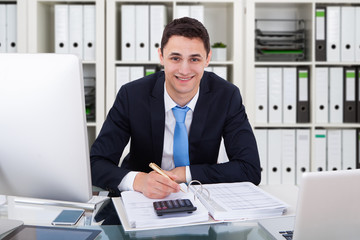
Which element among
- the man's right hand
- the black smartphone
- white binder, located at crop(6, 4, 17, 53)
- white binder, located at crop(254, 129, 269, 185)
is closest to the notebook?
the man's right hand

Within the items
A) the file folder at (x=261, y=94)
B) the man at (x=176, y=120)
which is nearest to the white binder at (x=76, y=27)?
the man at (x=176, y=120)

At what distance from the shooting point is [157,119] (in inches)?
67.3

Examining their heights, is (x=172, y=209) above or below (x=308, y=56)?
below

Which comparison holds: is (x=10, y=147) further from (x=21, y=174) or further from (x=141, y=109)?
(x=141, y=109)

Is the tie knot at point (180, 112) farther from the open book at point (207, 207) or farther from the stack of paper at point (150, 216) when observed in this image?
the stack of paper at point (150, 216)

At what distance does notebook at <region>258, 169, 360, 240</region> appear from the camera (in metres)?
0.76

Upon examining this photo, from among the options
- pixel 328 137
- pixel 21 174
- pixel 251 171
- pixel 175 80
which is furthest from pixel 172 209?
pixel 328 137

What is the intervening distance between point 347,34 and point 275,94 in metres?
0.61

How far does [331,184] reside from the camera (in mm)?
771

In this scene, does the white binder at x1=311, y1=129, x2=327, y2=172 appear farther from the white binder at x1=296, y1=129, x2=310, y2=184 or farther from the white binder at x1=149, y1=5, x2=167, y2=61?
the white binder at x1=149, y1=5, x2=167, y2=61

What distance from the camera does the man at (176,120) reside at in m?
1.61

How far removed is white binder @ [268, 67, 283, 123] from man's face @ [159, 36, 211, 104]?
3.77 feet

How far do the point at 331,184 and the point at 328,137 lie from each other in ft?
6.92

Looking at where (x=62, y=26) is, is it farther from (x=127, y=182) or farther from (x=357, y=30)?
(x=357, y=30)
